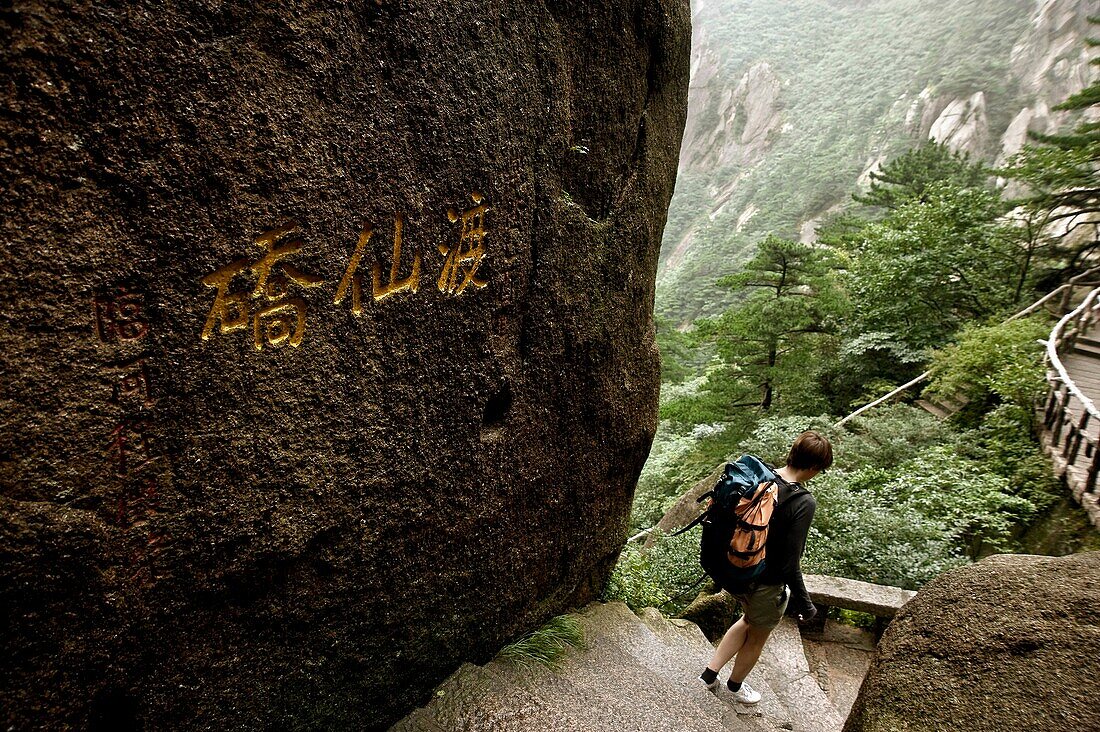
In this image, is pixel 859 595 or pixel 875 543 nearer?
pixel 859 595

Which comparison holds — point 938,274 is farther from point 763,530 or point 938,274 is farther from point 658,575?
point 763,530

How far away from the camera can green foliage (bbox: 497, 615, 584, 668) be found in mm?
3158

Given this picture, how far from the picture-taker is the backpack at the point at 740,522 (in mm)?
3076

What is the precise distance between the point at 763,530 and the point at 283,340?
2.73 meters

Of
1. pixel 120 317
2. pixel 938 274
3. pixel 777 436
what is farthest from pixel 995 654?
pixel 938 274

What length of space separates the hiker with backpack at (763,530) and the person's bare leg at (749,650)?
0.04 feet

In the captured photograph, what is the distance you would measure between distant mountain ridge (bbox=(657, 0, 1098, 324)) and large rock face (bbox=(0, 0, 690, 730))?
958 inches

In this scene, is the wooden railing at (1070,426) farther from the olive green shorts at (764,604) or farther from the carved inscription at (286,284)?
the carved inscription at (286,284)

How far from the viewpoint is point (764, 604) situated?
130 inches

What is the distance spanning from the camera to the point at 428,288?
94.8 inches

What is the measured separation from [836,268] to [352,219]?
1574 centimetres

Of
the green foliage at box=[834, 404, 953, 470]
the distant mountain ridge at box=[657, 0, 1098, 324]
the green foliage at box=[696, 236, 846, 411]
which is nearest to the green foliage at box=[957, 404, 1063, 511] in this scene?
the green foliage at box=[834, 404, 953, 470]

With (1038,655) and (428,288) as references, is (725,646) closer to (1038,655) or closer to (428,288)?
(1038,655)

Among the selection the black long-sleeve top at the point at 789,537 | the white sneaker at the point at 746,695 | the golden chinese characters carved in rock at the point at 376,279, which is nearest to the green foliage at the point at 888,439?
the white sneaker at the point at 746,695
